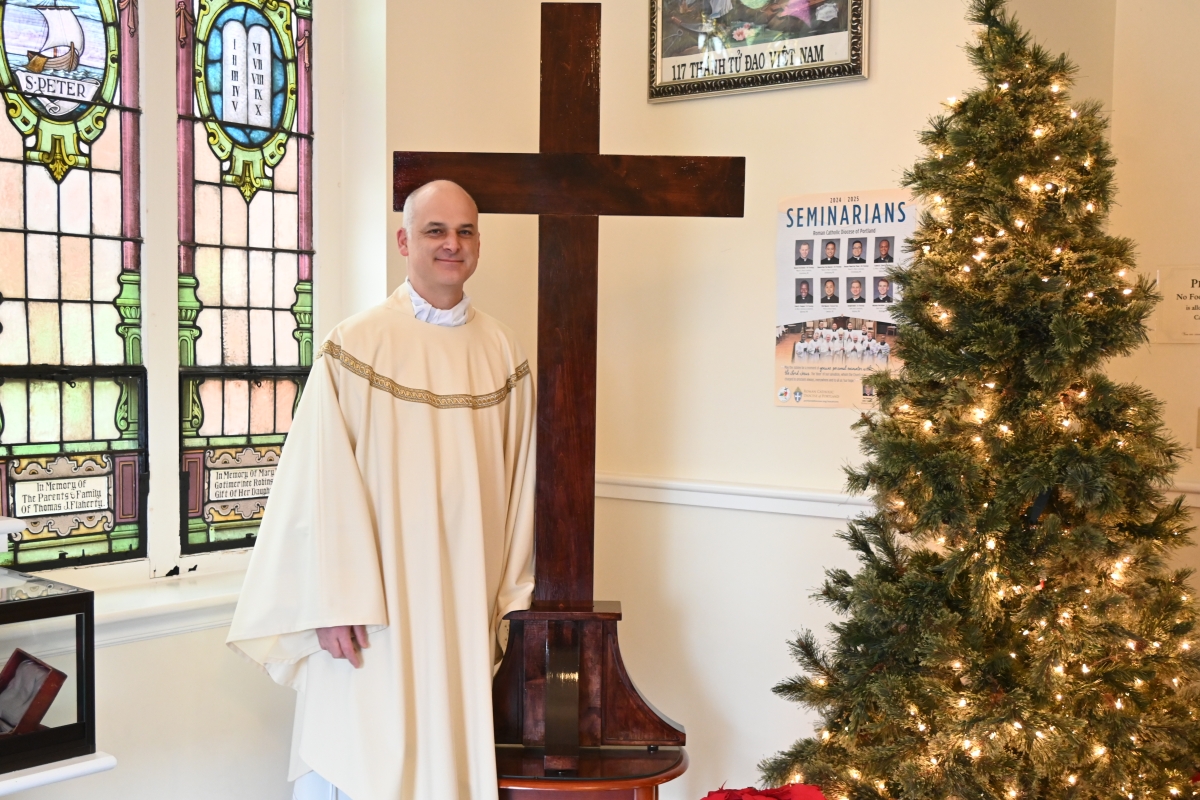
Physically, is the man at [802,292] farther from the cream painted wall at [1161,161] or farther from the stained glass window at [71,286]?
the stained glass window at [71,286]

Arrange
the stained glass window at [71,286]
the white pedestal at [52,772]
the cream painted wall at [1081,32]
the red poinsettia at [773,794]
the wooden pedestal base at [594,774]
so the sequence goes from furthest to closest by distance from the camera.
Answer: the cream painted wall at [1081,32] < the stained glass window at [71,286] < the wooden pedestal base at [594,774] < the white pedestal at [52,772] < the red poinsettia at [773,794]

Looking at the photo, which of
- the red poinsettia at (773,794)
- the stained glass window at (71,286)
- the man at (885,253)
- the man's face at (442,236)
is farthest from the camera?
the man at (885,253)

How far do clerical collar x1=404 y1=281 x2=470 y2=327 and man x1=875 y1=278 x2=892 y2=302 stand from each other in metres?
1.21

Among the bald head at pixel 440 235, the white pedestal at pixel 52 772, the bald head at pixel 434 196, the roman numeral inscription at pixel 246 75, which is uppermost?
the roman numeral inscription at pixel 246 75

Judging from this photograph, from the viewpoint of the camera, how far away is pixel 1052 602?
2160mm

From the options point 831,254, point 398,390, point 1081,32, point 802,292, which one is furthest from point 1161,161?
point 398,390

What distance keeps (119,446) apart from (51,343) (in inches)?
12.9

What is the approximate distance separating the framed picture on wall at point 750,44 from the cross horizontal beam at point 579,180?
2.43 ft

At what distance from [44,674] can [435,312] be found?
44.5 inches

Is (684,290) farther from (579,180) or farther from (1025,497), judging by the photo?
(1025,497)

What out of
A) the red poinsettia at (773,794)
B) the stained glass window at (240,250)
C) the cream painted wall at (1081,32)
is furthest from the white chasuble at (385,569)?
the cream painted wall at (1081,32)

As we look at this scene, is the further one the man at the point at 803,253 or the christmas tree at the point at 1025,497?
the man at the point at 803,253

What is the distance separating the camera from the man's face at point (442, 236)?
8.42 ft

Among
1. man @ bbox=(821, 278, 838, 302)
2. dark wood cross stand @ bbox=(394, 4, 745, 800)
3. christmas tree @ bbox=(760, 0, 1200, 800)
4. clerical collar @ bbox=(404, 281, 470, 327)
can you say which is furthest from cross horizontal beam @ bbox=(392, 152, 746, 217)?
man @ bbox=(821, 278, 838, 302)
